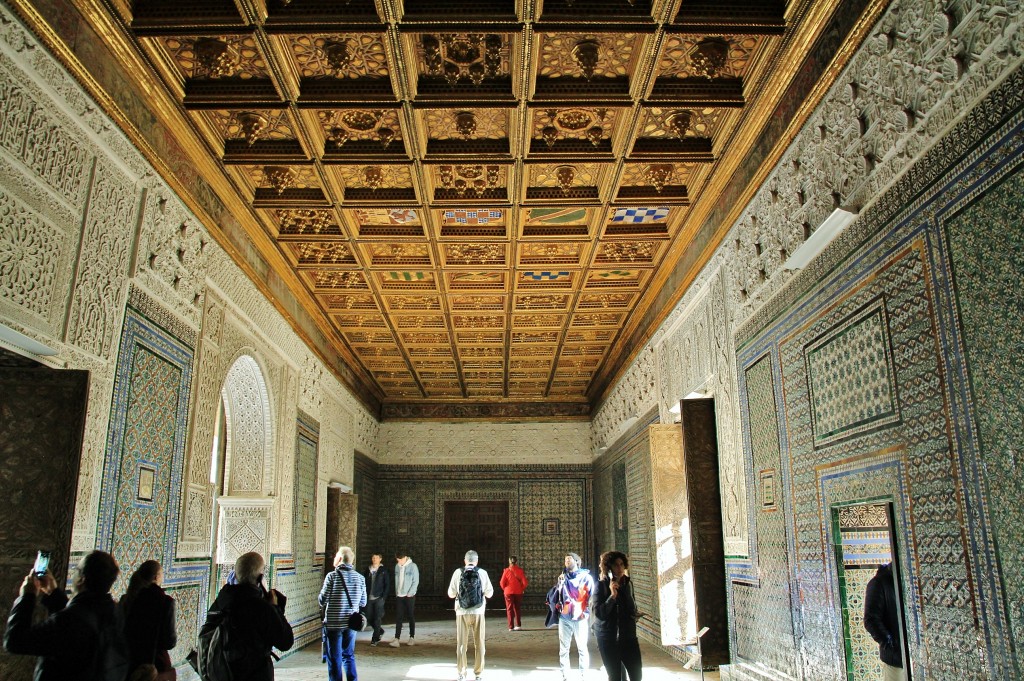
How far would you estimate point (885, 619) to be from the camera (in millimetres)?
4125

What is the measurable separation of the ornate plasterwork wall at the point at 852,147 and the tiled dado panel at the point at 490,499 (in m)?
8.63

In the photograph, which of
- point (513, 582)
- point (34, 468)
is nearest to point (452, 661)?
point (513, 582)

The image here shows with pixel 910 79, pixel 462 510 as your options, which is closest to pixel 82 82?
pixel 910 79

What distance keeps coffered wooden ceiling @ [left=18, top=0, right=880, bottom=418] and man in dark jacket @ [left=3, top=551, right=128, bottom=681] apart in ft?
10.6

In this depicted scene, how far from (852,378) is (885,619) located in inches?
51.6

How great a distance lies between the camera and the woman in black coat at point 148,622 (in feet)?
11.4

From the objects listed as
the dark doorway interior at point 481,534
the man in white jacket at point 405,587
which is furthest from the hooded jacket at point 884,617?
the dark doorway interior at point 481,534

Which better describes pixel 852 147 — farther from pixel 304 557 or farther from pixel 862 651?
pixel 304 557

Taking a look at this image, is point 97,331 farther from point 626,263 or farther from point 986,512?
point 626,263

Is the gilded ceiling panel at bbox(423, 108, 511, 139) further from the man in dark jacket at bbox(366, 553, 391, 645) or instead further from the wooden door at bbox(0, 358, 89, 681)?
the man in dark jacket at bbox(366, 553, 391, 645)

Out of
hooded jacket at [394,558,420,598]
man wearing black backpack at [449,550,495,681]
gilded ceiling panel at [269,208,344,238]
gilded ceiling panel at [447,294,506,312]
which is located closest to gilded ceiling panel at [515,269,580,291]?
gilded ceiling panel at [447,294,506,312]

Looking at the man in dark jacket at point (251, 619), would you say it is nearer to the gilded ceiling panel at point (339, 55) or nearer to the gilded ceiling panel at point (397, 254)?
the gilded ceiling panel at point (339, 55)

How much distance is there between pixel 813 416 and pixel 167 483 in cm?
458

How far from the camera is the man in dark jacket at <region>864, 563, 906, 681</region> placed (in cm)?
405
